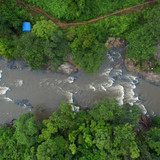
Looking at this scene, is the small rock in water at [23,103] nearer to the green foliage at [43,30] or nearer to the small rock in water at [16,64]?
the small rock in water at [16,64]

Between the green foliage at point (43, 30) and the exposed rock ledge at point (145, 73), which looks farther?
the exposed rock ledge at point (145, 73)

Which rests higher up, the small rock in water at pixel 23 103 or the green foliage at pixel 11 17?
the green foliage at pixel 11 17

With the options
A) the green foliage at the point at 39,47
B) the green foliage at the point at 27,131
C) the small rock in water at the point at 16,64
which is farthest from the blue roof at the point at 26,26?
the green foliage at the point at 27,131

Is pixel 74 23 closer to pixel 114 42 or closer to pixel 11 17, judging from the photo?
pixel 114 42

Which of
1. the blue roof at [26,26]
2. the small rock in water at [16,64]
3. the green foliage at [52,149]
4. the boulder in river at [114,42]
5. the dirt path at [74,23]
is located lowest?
the green foliage at [52,149]

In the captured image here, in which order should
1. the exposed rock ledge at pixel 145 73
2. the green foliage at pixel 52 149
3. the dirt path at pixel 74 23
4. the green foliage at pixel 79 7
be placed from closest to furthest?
the green foliage at pixel 52 149, the green foliage at pixel 79 7, the dirt path at pixel 74 23, the exposed rock ledge at pixel 145 73

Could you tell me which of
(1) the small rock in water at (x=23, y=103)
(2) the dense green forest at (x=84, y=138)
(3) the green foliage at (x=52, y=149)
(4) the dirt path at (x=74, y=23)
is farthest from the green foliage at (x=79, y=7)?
(3) the green foliage at (x=52, y=149)

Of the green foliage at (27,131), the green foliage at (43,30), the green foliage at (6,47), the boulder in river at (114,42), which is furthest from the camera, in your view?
the boulder in river at (114,42)
